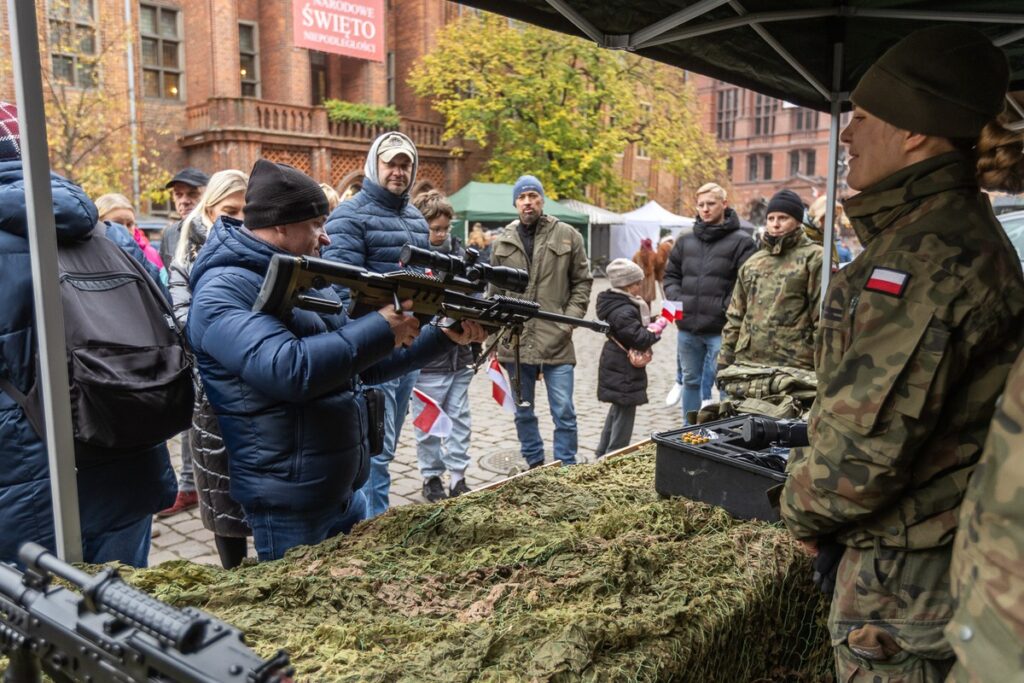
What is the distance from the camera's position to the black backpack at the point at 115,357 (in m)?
2.09

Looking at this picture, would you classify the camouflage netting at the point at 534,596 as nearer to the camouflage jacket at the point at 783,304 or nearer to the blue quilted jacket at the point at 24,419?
the blue quilted jacket at the point at 24,419

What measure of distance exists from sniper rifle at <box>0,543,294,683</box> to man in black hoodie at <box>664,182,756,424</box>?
5.66 metres

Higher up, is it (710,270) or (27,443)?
(710,270)

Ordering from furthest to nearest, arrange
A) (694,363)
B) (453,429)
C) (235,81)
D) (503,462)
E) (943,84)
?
1. (235,81)
2. (694,363)
3. (503,462)
4. (453,429)
5. (943,84)

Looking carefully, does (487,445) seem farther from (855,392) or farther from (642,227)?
(642,227)

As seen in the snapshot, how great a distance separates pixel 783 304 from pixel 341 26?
17.0 meters

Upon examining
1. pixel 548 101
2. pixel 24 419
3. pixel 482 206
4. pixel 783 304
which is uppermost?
pixel 548 101

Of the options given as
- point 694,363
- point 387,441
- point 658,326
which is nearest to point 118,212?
point 387,441

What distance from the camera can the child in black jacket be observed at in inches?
213

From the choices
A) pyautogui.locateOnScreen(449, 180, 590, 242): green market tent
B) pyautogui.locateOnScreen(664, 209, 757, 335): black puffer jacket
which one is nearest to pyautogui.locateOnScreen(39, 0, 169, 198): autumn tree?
pyautogui.locateOnScreen(449, 180, 590, 242): green market tent

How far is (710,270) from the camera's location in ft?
20.7

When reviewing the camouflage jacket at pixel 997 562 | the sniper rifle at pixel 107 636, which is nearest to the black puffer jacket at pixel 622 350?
the camouflage jacket at pixel 997 562

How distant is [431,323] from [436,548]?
0.82 meters

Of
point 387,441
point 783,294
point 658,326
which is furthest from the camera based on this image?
point 658,326
